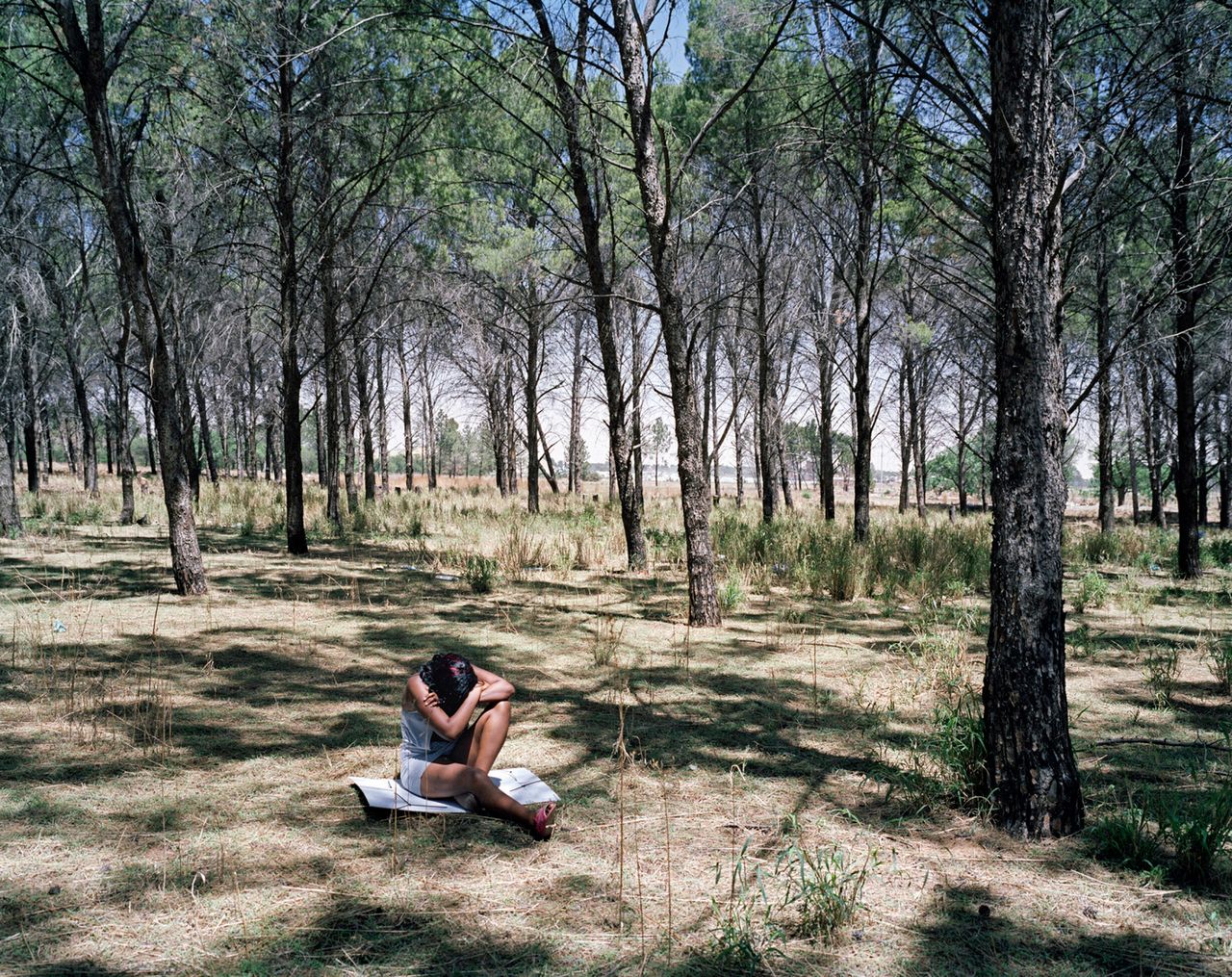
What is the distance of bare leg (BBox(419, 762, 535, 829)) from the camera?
2.96 m

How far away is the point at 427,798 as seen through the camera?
313 centimetres

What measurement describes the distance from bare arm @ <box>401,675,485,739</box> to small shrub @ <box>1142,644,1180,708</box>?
4088mm

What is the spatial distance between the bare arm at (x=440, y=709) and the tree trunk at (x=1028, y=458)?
2.08 meters

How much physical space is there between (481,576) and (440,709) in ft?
16.8

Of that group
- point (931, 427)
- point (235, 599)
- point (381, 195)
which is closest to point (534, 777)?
point (235, 599)

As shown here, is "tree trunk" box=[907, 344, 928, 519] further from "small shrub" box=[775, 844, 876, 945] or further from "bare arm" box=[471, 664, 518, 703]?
"small shrub" box=[775, 844, 876, 945]

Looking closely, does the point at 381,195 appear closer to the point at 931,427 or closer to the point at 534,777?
the point at 534,777

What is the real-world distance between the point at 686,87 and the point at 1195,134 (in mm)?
8765

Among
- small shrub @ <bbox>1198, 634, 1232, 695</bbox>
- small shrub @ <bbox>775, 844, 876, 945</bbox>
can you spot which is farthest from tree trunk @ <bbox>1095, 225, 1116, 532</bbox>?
small shrub @ <bbox>775, 844, 876, 945</bbox>

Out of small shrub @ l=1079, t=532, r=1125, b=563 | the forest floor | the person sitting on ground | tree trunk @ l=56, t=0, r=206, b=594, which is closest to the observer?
the forest floor

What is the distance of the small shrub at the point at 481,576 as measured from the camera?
26.9 ft

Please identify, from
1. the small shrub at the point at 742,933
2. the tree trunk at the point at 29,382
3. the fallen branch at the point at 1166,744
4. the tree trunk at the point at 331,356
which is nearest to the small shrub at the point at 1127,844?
the fallen branch at the point at 1166,744

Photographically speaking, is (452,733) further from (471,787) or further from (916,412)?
(916,412)

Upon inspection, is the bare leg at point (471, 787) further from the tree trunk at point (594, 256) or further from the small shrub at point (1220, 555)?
the small shrub at point (1220, 555)
